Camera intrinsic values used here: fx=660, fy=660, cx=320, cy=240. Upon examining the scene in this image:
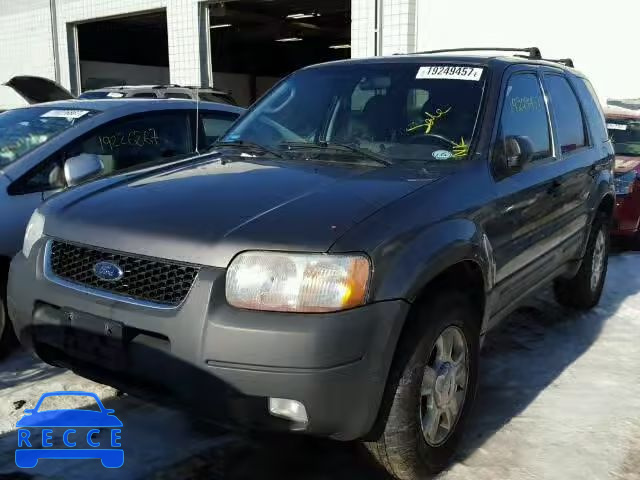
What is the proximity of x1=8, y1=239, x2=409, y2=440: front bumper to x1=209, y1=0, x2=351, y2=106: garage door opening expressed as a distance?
14.5 m

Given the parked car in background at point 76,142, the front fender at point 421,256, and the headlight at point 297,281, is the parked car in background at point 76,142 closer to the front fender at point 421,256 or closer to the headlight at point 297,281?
the headlight at point 297,281

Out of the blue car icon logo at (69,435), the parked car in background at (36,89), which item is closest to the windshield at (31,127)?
the blue car icon logo at (69,435)

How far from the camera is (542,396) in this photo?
3633mm

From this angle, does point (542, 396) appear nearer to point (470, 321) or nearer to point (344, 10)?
point (470, 321)

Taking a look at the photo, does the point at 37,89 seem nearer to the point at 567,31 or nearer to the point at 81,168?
the point at 81,168

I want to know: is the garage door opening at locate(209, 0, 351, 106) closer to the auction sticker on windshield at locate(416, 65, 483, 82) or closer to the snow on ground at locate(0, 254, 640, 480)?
the auction sticker on windshield at locate(416, 65, 483, 82)

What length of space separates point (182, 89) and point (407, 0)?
455 cm

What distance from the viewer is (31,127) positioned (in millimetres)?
4438

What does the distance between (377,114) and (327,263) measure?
1483 millimetres

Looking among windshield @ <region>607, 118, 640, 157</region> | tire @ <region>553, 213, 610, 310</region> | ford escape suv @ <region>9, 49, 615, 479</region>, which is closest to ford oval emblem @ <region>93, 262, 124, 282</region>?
ford escape suv @ <region>9, 49, 615, 479</region>

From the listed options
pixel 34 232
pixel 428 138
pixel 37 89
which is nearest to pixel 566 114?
pixel 428 138

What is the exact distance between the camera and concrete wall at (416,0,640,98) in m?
10.4

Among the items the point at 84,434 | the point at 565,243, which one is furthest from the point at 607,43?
the point at 84,434

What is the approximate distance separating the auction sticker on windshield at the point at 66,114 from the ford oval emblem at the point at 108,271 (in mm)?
2261
